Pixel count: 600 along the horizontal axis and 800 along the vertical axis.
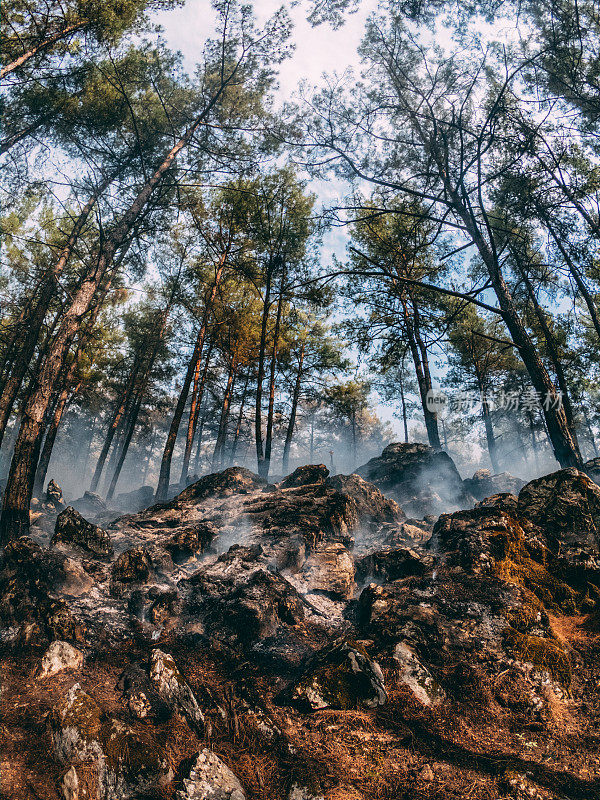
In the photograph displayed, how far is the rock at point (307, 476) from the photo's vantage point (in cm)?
897

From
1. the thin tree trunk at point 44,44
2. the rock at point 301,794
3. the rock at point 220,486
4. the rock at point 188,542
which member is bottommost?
the rock at point 301,794

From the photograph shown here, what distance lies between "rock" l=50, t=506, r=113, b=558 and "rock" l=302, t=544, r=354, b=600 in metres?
3.03

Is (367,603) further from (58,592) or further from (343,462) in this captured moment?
(343,462)

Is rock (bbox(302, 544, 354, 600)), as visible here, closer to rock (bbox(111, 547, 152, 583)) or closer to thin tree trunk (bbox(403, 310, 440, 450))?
rock (bbox(111, 547, 152, 583))

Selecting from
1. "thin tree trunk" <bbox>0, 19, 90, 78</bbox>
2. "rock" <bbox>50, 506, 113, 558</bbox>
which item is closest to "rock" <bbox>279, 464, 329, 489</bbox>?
"rock" <bbox>50, 506, 113, 558</bbox>

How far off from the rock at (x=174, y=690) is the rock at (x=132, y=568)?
5.74 ft

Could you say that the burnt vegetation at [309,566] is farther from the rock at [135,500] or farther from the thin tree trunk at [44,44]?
the rock at [135,500]

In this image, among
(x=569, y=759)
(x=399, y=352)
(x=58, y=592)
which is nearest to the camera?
(x=569, y=759)

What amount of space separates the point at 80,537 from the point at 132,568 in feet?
4.05

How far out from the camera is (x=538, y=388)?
6.05 meters

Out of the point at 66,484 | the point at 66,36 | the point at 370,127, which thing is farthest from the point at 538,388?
the point at 66,484

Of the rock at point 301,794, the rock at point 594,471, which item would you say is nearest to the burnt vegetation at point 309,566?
the rock at point 301,794

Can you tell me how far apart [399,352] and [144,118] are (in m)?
11.6

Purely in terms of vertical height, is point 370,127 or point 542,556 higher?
point 370,127
